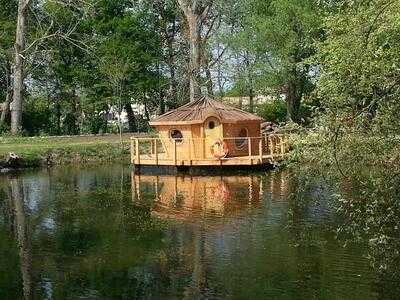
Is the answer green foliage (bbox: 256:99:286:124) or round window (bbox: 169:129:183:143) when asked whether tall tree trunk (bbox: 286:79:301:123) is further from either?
round window (bbox: 169:129:183:143)

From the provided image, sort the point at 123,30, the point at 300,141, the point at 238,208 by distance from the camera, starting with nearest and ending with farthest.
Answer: the point at 300,141 → the point at 238,208 → the point at 123,30

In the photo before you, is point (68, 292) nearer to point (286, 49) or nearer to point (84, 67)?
point (286, 49)

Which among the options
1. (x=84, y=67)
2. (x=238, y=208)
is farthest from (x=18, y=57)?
(x=238, y=208)

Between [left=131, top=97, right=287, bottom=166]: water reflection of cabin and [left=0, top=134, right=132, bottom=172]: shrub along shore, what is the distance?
504cm

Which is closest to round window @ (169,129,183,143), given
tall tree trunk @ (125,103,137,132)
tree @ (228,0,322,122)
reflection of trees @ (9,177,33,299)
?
reflection of trees @ (9,177,33,299)

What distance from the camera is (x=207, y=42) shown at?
53.5 meters

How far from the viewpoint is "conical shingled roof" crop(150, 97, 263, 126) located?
1228 inches

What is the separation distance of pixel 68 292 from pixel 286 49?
3456 centimetres

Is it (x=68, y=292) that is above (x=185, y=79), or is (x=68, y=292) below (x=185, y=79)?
below

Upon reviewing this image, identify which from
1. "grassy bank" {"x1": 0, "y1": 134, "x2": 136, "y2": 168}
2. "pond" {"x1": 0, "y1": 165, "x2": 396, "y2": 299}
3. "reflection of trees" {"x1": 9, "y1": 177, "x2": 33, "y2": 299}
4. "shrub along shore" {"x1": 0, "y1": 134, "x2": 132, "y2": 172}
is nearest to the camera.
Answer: "pond" {"x1": 0, "y1": 165, "x2": 396, "y2": 299}

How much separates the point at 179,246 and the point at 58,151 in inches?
872

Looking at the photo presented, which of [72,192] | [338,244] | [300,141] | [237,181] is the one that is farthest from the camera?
[237,181]

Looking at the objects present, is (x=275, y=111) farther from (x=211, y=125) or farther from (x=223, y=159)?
(x=223, y=159)

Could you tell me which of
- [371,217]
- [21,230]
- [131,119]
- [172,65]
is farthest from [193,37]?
[371,217]
